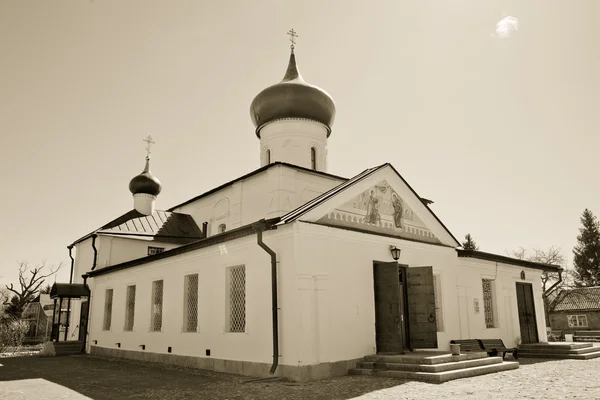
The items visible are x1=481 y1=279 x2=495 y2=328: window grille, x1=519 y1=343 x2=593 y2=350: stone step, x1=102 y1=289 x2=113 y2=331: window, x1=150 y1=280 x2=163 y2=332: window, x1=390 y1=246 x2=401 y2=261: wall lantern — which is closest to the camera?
x1=390 y1=246 x2=401 y2=261: wall lantern

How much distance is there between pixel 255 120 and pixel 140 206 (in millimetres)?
9880

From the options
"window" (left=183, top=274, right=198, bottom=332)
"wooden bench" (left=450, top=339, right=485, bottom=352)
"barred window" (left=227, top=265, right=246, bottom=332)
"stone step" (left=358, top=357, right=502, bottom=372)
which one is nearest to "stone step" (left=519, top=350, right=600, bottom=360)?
"wooden bench" (left=450, top=339, right=485, bottom=352)

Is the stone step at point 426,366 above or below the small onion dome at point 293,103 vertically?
below

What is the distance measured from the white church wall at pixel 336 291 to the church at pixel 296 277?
3cm

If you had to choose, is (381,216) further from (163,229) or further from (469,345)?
(163,229)

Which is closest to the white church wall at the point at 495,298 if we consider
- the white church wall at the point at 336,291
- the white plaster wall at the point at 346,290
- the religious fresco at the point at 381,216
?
the white plaster wall at the point at 346,290

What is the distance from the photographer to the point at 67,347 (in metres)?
19.4

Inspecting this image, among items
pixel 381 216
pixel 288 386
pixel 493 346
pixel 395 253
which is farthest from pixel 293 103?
pixel 288 386

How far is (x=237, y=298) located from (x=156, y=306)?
4.75 metres

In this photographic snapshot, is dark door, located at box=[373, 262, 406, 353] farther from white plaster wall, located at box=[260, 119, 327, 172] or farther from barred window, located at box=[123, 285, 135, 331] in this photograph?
barred window, located at box=[123, 285, 135, 331]

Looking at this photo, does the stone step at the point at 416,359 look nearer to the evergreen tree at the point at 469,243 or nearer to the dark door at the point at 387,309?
the dark door at the point at 387,309

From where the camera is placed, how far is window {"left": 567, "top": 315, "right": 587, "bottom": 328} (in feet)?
126

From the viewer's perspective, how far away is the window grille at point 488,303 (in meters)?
16.7

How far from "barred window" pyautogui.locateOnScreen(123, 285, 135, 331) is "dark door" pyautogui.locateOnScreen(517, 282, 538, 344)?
47.2 feet
